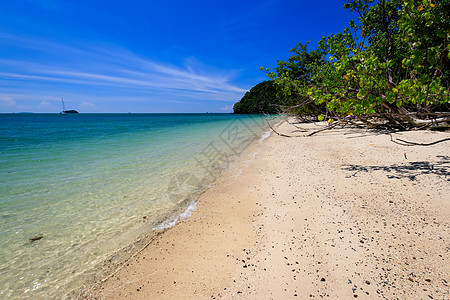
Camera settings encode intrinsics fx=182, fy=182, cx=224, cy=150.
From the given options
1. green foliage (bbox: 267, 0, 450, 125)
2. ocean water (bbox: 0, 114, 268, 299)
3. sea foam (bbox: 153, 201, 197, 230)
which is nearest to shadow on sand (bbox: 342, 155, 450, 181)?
green foliage (bbox: 267, 0, 450, 125)

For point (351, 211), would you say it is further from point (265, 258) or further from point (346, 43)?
point (346, 43)

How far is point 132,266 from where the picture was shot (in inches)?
110

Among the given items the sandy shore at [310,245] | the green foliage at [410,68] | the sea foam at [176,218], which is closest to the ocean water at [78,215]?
the sea foam at [176,218]

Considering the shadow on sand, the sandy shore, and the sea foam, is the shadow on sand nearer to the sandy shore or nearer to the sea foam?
the sandy shore

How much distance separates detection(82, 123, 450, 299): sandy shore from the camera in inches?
84.8

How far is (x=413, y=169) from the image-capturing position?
5.10 m

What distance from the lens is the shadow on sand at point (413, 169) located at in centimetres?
469

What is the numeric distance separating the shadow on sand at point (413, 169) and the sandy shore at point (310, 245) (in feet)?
0.18

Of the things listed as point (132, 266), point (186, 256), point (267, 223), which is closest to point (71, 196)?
point (132, 266)

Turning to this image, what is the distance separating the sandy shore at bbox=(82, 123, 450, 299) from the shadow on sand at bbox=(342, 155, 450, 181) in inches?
2.2

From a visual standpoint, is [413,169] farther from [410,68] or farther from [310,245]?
[310,245]

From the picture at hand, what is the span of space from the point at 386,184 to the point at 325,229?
260 centimetres

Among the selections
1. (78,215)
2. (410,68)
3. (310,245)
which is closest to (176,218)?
(78,215)

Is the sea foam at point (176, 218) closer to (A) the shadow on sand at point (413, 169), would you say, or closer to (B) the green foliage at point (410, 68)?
(B) the green foliage at point (410, 68)
